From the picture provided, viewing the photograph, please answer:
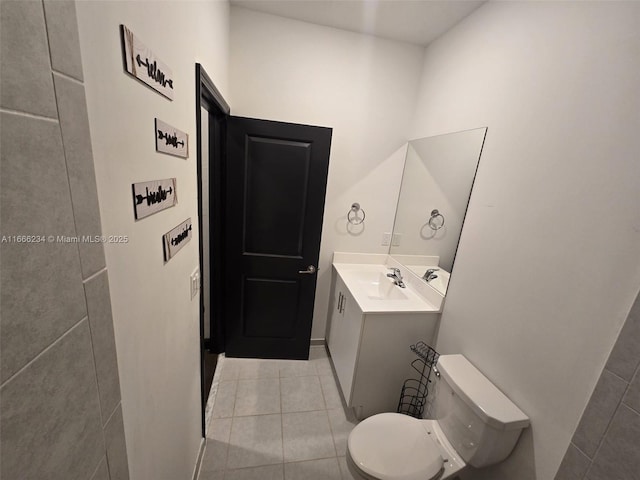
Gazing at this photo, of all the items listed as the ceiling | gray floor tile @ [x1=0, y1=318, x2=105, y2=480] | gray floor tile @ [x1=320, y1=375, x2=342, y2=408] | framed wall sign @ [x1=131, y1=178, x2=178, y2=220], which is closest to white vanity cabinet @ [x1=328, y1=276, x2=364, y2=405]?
gray floor tile @ [x1=320, y1=375, x2=342, y2=408]

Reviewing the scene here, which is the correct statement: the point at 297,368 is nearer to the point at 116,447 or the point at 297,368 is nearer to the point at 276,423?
the point at 276,423

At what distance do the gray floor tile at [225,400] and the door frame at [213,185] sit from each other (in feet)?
0.30

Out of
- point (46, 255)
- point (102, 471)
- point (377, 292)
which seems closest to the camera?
point (46, 255)

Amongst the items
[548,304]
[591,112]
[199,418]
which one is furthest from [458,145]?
[199,418]

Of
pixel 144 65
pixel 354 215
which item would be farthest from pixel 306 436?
pixel 144 65

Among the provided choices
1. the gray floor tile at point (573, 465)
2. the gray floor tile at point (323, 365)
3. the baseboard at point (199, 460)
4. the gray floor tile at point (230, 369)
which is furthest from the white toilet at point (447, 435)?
the gray floor tile at point (230, 369)

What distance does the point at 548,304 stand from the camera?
1019 mm

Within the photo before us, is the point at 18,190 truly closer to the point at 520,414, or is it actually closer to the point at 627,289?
the point at 627,289

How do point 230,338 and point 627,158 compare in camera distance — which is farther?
point 230,338

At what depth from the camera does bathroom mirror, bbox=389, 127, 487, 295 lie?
1.55m

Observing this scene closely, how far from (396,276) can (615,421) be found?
1.36 m

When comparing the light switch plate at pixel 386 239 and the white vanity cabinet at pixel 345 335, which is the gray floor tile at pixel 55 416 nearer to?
the white vanity cabinet at pixel 345 335

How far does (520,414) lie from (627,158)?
98 centimetres

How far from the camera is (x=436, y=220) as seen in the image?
183cm
